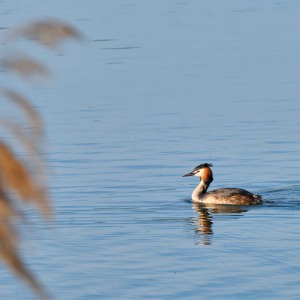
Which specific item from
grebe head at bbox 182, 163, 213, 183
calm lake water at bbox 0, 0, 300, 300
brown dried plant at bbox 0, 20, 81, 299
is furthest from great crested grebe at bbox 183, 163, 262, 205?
brown dried plant at bbox 0, 20, 81, 299

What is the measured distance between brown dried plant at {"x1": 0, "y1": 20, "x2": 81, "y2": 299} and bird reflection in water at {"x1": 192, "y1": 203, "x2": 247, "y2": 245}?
1122cm

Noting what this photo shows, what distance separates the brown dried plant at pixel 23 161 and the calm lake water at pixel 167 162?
40 cm

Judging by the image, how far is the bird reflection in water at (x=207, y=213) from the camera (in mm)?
14281

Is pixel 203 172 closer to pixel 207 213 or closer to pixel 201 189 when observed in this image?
pixel 201 189

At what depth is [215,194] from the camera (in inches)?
661

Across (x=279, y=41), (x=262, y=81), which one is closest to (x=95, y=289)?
(x=262, y=81)

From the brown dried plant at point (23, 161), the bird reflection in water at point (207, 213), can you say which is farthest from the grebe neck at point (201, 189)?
the brown dried plant at point (23, 161)

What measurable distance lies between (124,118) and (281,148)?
4.59 metres

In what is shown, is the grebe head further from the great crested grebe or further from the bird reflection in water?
the bird reflection in water

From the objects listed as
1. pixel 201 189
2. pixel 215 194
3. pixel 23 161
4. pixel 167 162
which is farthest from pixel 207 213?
pixel 23 161

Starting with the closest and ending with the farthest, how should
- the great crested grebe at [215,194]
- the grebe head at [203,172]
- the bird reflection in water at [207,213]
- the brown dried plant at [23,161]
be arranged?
the brown dried plant at [23,161]
the bird reflection in water at [207,213]
the great crested grebe at [215,194]
the grebe head at [203,172]

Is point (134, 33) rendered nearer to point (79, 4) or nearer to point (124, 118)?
point (79, 4)

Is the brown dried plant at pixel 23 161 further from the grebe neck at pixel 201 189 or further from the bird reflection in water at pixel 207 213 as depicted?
the grebe neck at pixel 201 189

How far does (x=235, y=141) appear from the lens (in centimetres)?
1998
